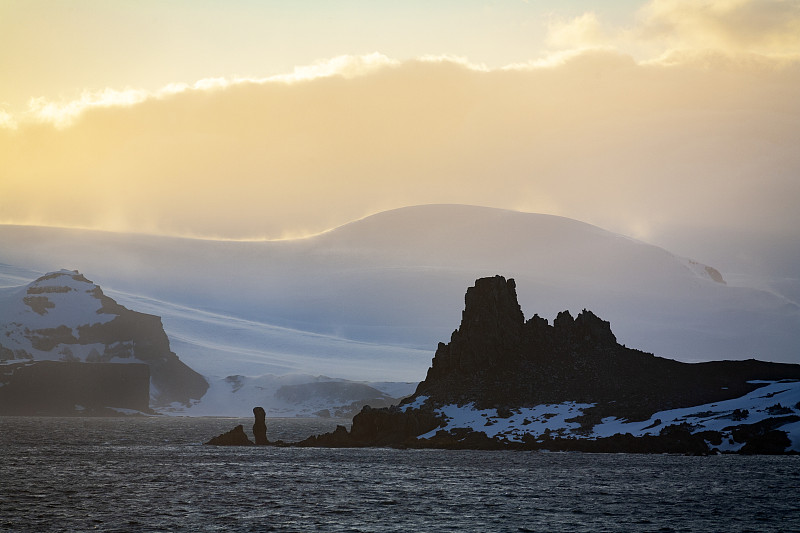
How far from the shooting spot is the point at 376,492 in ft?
398

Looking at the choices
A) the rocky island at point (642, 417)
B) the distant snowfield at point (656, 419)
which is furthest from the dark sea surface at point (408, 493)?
the distant snowfield at point (656, 419)

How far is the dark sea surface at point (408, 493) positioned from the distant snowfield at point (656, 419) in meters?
10.3

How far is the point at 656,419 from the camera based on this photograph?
177750 mm

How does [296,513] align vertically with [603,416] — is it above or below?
below

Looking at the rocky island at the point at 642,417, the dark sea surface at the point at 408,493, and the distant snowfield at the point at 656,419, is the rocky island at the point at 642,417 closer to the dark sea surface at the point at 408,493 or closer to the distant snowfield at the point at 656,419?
the distant snowfield at the point at 656,419

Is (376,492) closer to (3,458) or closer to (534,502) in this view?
(534,502)

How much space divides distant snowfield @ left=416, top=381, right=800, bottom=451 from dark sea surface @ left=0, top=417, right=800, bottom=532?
33.7 ft

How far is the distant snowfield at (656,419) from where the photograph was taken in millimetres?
167125

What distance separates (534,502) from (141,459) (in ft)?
283

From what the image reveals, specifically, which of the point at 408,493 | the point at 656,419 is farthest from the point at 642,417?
the point at 408,493

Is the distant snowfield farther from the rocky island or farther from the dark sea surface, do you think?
the dark sea surface

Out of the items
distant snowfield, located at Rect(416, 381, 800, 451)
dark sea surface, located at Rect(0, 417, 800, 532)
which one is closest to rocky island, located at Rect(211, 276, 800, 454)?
distant snowfield, located at Rect(416, 381, 800, 451)

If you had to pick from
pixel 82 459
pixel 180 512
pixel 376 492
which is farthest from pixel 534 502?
pixel 82 459

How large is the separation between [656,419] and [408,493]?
2795 inches
